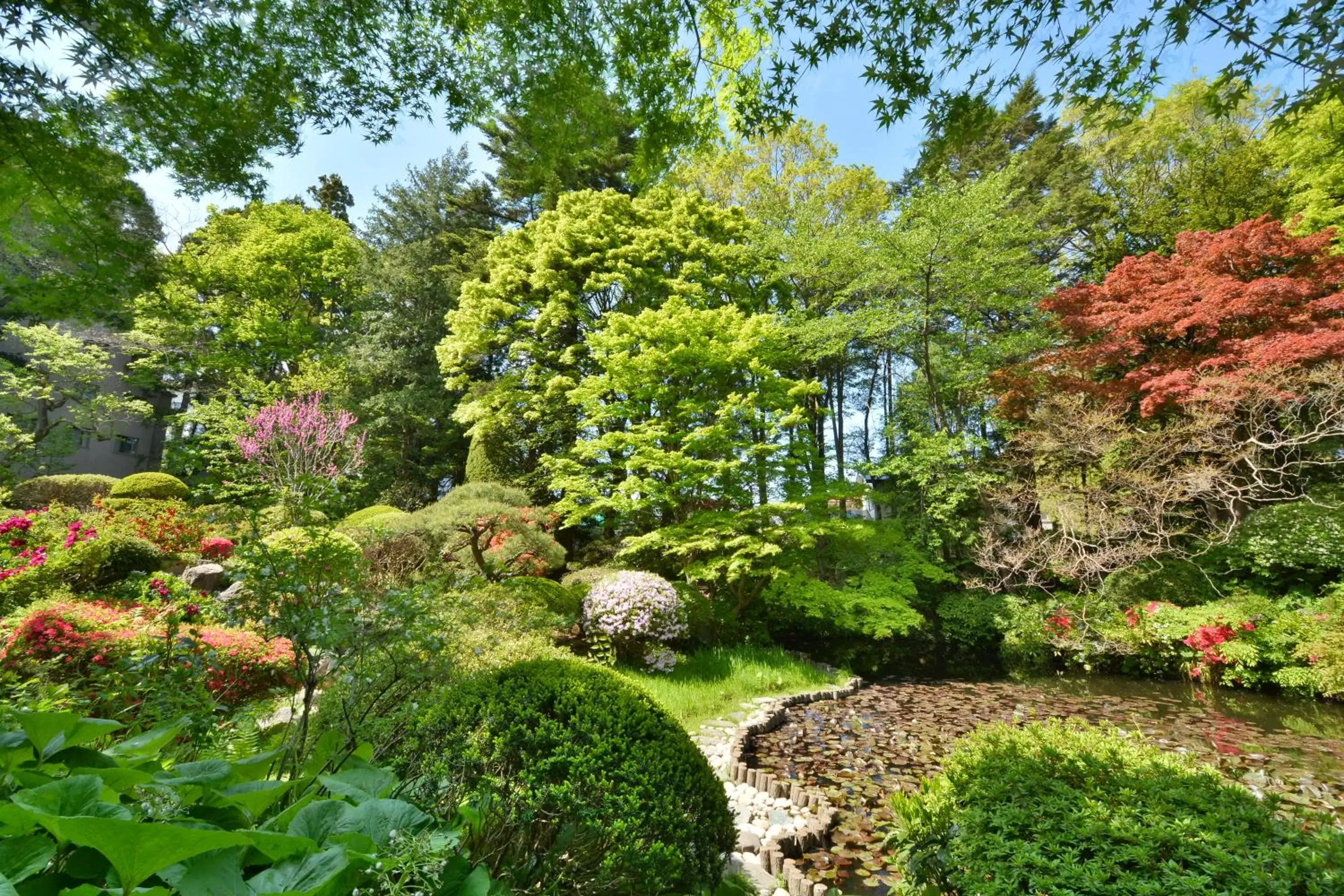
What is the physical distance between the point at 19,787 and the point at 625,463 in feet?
23.6

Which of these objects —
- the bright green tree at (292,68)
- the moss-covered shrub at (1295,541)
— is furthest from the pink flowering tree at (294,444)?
the moss-covered shrub at (1295,541)

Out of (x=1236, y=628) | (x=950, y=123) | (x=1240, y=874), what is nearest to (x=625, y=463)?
Result: (x=950, y=123)

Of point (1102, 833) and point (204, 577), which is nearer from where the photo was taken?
point (1102, 833)

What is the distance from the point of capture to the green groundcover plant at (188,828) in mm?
515

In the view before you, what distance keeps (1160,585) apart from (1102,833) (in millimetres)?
9134

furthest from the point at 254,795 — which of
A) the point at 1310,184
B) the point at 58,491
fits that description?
the point at 1310,184

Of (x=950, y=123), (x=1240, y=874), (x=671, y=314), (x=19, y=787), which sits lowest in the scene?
(x=1240, y=874)

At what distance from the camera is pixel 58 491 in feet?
34.3

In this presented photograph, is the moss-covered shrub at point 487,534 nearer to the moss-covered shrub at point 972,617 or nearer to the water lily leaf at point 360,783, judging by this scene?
the water lily leaf at point 360,783

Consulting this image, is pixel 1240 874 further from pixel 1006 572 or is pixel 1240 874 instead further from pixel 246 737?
pixel 1006 572

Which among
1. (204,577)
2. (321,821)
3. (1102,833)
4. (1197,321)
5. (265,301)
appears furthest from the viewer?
(265,301)

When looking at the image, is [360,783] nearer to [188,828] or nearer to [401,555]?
[188,828]

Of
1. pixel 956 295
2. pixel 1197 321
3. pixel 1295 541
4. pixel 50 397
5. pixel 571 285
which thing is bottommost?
pixel 1295 541

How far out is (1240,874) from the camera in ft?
5.52
